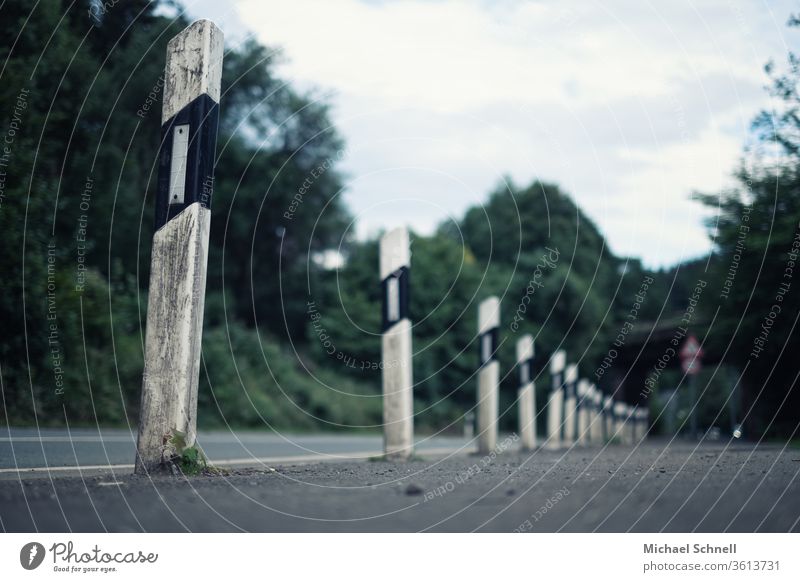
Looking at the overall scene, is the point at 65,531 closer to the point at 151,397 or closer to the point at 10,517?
the point at 10,517

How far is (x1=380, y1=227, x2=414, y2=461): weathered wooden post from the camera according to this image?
5.28m

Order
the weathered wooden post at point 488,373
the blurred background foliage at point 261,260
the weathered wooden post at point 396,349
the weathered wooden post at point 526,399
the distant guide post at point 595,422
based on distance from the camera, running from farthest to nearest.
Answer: the distant guide post at point 595,422 → the weathered wooden post at point 526,399 → the blurred background foliage at point 261,260 → the weathered wooden post at point 488,373 → the weathered wooden post at point 396,349

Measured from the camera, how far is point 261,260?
20656mm

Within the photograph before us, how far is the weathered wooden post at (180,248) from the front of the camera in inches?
111

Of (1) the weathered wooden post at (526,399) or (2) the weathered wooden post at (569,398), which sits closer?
(1) the weathered wooden post at (526,399)

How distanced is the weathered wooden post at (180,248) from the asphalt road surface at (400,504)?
25 centimetres

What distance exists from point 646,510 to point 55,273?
365 inches

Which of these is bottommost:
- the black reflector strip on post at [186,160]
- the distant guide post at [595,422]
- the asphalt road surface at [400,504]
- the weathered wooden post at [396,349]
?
the distant guide post at [595,422]

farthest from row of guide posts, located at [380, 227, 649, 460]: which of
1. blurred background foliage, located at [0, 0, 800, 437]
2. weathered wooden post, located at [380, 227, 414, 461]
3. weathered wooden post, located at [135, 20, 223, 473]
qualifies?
weathered wooden post, located at [135, 20, 223, 473]

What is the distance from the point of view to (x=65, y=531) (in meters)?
2.00

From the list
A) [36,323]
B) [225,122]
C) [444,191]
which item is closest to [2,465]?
[444,191]

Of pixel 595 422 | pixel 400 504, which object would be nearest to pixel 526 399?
pixel 400 504
